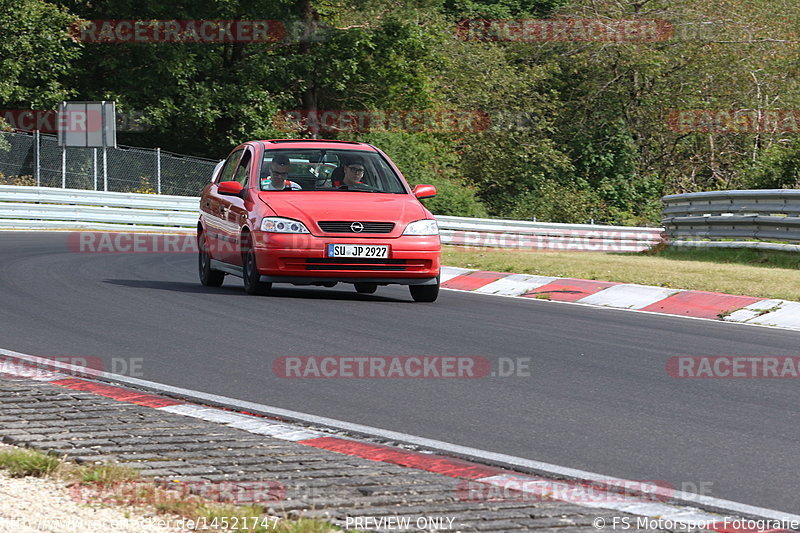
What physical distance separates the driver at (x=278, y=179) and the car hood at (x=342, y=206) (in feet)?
0.62

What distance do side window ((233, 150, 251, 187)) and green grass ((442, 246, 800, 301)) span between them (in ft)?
13.5

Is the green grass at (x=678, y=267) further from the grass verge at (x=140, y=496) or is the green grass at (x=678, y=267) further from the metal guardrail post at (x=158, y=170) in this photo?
the metal guardrail post at (x=158, y=170)

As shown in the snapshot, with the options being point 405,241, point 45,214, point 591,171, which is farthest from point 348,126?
point 405,241

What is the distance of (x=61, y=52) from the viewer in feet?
123

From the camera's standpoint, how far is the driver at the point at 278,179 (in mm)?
13305

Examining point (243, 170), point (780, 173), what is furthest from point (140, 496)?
point (780, 173)

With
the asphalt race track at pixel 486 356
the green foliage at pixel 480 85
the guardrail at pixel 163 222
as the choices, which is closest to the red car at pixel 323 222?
the asphalt race track at pixel 486 356

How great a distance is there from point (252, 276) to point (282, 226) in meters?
0.73

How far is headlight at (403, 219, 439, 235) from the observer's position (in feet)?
41.7

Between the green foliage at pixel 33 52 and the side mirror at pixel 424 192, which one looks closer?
the side mirror at pixel 424 192

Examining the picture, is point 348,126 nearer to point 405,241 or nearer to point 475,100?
point 475,100

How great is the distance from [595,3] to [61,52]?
18.0 meters

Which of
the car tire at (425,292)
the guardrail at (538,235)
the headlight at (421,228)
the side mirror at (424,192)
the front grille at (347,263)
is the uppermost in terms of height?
the side mirror at (424,192)

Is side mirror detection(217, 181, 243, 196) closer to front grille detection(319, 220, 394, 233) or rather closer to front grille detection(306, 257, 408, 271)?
front grille detection(319, 220, 394, 233)
